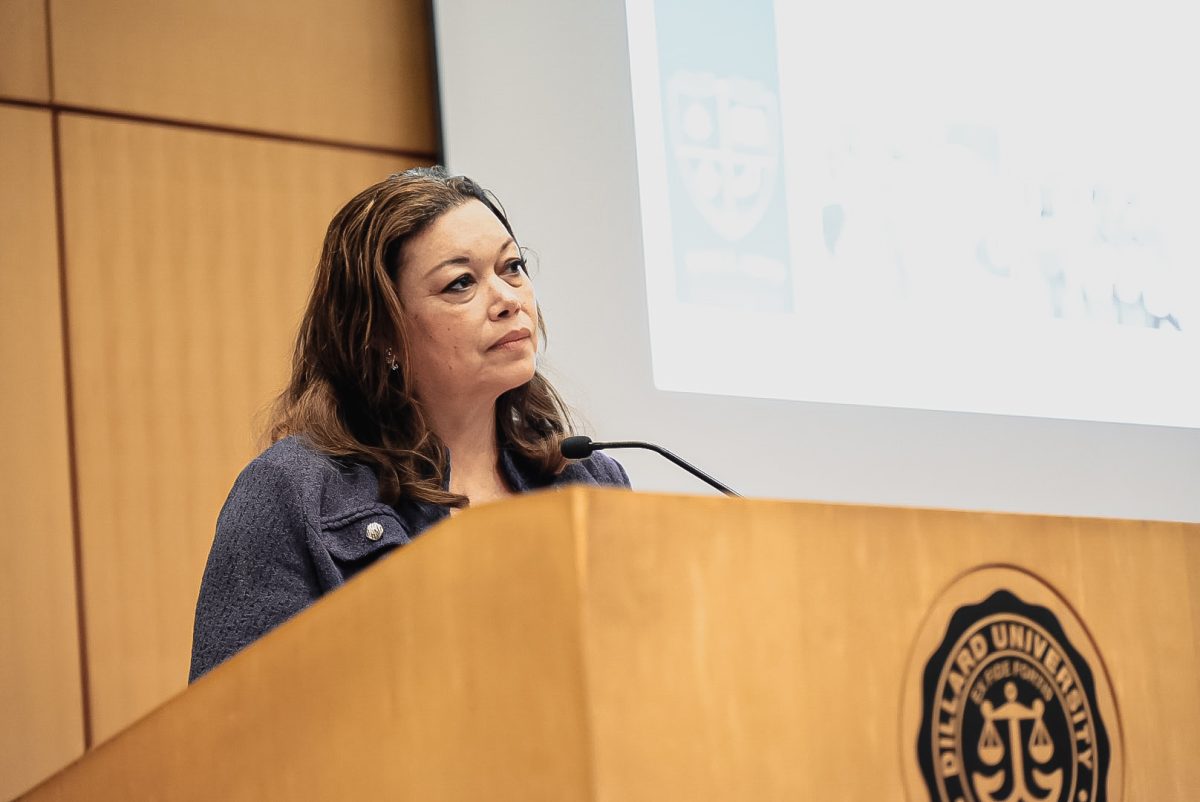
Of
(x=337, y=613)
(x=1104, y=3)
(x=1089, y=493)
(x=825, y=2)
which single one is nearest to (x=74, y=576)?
(x=337, y=613)

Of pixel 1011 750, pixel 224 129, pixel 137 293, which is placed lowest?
pixel 1011 750

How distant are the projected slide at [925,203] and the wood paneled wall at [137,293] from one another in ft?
2.38

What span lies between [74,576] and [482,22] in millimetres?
1380

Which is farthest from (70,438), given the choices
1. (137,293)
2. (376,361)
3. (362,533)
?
(362,533)

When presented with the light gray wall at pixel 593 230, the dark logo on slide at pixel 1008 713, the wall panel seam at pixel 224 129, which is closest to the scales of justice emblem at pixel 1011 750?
the dark logo on slide at pixel 1008 713

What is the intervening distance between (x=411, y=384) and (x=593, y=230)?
1.16m

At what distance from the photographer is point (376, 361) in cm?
194

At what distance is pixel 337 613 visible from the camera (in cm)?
93

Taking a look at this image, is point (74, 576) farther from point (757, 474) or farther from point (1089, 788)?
point (1089, 788)

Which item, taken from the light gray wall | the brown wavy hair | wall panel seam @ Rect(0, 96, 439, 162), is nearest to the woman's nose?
the brown wavy hair

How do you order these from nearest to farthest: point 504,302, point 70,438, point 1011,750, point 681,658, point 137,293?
point 681,658 < point 1011,750 < point 504,302 < point 70,438 < point 137,293

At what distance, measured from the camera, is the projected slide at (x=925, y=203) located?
305 cm

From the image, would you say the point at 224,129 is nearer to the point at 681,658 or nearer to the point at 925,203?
the point at 925,203

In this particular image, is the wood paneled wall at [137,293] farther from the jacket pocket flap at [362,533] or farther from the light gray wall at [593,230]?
the jacket pocket flap at [362,533]
